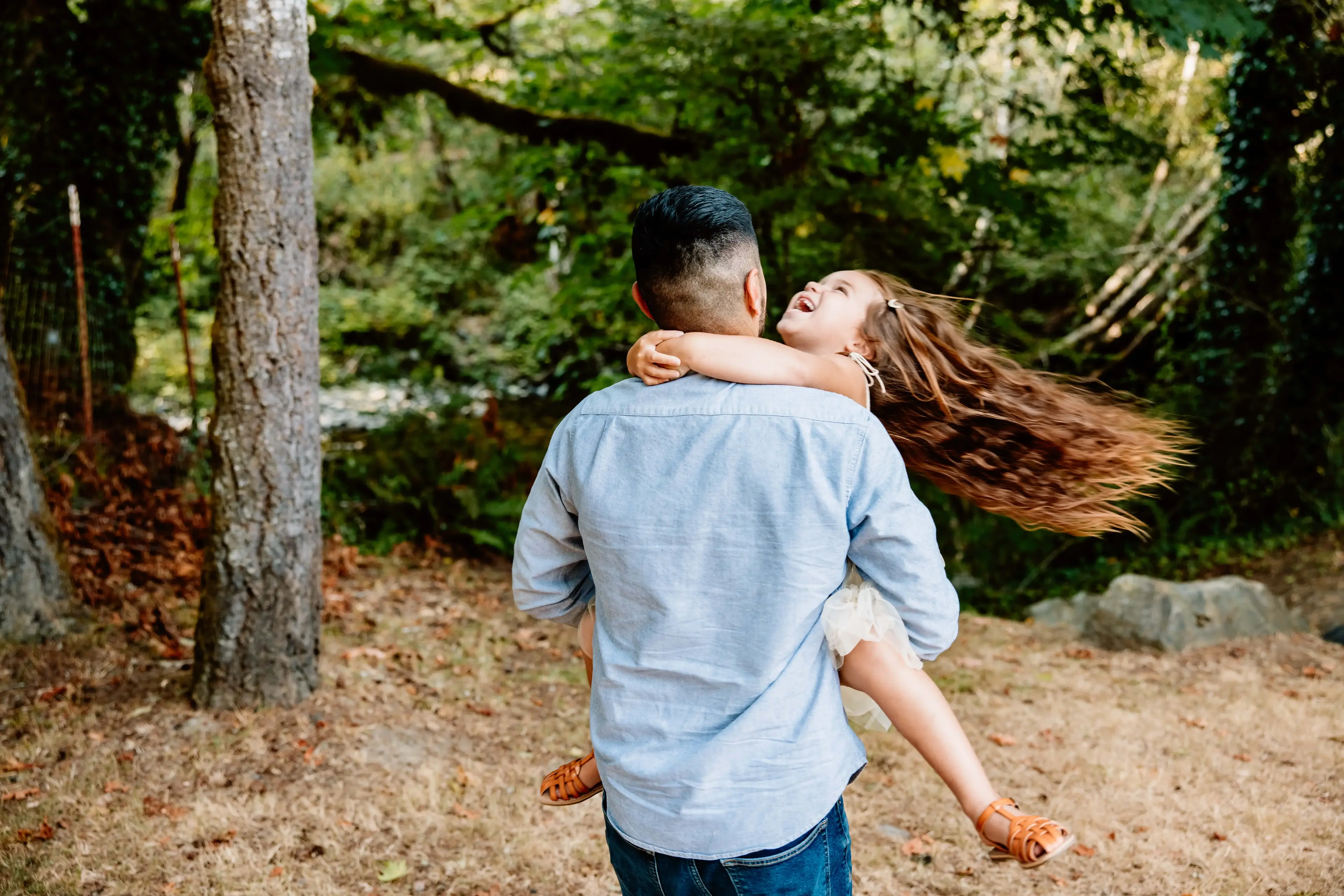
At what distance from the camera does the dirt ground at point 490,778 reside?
330 cm

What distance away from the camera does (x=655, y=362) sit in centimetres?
158

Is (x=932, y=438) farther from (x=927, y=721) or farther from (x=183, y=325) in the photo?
(x=183, y=325)

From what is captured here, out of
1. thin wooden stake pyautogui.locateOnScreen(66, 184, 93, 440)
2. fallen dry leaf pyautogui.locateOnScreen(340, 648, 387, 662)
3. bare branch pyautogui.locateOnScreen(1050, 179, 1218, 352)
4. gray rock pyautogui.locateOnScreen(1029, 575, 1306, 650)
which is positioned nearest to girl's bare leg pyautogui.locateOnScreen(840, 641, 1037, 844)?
fallen dry leaf pyautogui.locateOnScreen(340, 648, 387, 662)

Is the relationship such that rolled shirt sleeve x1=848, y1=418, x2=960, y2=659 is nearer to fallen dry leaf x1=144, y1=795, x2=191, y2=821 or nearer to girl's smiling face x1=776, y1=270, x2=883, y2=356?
girl's smiling face x1=776, y1=270, x2=883, y2=356

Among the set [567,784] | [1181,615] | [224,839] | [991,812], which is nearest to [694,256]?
[991,812]

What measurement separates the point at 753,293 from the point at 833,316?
1.37 feet

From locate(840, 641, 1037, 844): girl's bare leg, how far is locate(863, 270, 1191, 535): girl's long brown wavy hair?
64cm

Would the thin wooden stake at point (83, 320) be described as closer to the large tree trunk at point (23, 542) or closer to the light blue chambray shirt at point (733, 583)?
the large tree trunk at point (23, 542)

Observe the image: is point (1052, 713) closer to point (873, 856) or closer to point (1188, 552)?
point (873, 856)

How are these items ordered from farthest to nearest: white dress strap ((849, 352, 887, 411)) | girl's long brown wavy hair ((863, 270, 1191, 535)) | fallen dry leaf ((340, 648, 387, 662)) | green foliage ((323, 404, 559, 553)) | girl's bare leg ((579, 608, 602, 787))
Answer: green foliage ((323, 404, 559, 553)) → fallen dry leaf ((340, 648, 387, 662)) → girl's long brown wavy hair ((863, 270, 1191, 535)) → girl's bare leg ((579, 608, 602, 787)) → white dress strap ((849, 352, 887, 411))

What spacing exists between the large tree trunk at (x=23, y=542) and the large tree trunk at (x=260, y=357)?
111cm

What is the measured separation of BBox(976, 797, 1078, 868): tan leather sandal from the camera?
161 cm

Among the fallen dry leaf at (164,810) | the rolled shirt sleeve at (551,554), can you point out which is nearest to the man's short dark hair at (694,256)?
the rolled shirt sleeve at (551,554)

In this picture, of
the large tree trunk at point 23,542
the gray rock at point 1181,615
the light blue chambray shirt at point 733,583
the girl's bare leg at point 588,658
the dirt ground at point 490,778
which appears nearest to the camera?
the light blue chambray shirt at point 733,583
